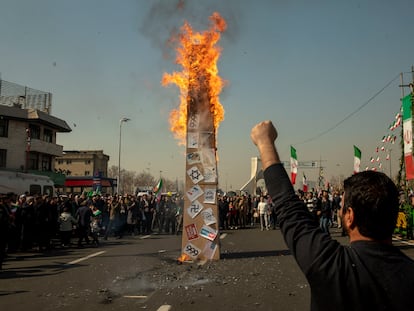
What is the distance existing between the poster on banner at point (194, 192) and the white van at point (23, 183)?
11.1 meters

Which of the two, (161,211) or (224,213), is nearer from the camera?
(161,211)

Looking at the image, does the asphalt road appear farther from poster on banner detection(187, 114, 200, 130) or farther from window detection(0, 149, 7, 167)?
window detection(0, 149, 7, 167)

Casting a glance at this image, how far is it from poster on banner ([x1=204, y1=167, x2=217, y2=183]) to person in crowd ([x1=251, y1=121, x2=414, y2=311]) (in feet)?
31.5

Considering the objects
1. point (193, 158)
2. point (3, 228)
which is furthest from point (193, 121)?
point (3, 228)

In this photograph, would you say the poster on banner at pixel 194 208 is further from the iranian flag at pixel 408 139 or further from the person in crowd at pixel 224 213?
the person in crowd at pixel 224 213

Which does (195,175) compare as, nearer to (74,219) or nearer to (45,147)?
(74,219)

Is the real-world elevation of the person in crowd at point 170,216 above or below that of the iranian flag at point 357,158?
below

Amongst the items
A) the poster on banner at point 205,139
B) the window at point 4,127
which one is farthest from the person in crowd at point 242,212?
the window at point 4,127

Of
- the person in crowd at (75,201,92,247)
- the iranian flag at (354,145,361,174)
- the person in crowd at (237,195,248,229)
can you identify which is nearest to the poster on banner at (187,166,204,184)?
the person in crowd at (75,201,92,247)

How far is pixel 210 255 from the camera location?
37.2ft

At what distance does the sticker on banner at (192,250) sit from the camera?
11.3m

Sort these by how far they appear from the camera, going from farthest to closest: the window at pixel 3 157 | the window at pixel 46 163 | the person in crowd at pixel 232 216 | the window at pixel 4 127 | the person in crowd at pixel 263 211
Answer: the window at pixel 46 163 → the window at pixel 4 127 → the window at pixel 3 157 → the person in crowd at pixel 232 216 → the person in crowd at pixel 263 211

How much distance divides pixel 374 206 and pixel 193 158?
389 inches

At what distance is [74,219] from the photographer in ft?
51.5
